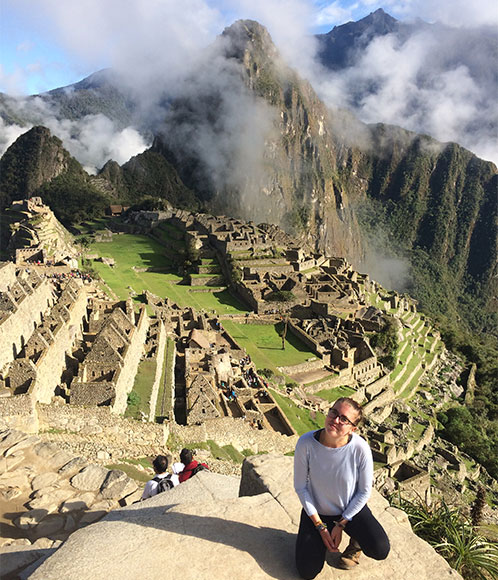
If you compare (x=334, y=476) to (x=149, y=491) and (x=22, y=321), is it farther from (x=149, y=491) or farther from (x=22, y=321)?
(x=22, y=321)

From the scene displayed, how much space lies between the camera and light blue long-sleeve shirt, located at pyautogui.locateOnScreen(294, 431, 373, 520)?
4145mm

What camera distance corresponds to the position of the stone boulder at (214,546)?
149 inches

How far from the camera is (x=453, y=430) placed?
98.1 feet

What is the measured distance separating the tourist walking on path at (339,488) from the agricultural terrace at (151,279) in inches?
1174

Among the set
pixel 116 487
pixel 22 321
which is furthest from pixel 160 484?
pixel 22 321

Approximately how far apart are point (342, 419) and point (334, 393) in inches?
959

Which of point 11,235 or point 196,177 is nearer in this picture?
point 11,235

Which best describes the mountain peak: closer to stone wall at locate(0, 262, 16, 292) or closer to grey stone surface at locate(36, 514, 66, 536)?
stone wall at locate(0, 262, 16, 292)

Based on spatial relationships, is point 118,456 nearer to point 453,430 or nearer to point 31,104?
point 453,430

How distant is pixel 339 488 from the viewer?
419 centimetres

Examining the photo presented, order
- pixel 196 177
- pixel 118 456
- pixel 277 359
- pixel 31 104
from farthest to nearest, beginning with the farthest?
pixel 31 104 → pixel 196 177 → pixel 277 359 → pixel 118 456

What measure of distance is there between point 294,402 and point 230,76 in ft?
590

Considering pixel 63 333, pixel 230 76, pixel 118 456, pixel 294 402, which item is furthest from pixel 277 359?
pixel 230 76

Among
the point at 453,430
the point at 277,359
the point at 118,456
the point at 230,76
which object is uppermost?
the point at 230,76
